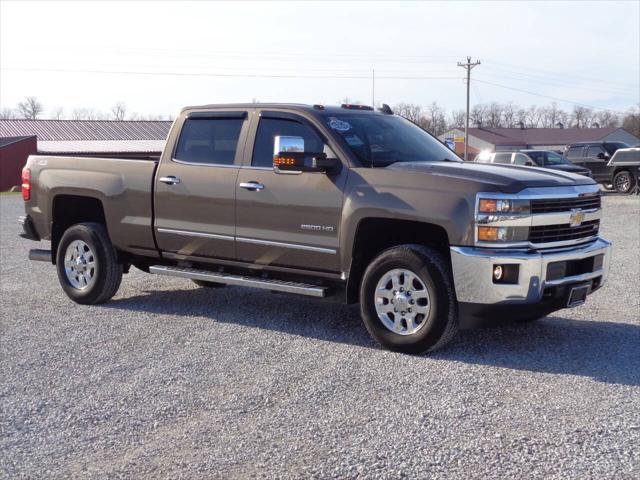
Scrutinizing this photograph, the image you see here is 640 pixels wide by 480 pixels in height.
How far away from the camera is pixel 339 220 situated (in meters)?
6.72

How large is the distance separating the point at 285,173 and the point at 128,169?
1883mm

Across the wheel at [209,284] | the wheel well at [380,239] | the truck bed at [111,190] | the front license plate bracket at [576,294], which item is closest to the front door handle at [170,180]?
the truck bed at [111,190]

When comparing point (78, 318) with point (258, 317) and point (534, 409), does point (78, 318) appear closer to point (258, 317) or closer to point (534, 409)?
point (258, 317)

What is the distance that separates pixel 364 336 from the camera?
7098mm

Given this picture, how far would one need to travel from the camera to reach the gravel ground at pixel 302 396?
4.29 m

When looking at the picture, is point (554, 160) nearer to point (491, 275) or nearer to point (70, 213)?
point (70, 213)

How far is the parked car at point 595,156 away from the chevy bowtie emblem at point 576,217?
2386cm

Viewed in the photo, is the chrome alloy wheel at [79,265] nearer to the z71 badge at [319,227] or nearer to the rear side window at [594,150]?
the z71 badge at [319,227]

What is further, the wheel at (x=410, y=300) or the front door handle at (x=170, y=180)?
the front door handle at (x=170, y=180)

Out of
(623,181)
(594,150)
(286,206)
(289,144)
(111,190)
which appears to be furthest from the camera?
(594,150)

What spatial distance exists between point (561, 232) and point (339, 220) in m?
1.73

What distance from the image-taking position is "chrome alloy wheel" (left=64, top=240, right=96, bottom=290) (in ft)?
27.7

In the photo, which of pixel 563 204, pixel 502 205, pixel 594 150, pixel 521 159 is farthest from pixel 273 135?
pixel 594 150

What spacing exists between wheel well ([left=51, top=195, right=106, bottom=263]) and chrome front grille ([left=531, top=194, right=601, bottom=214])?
14.9 ft
